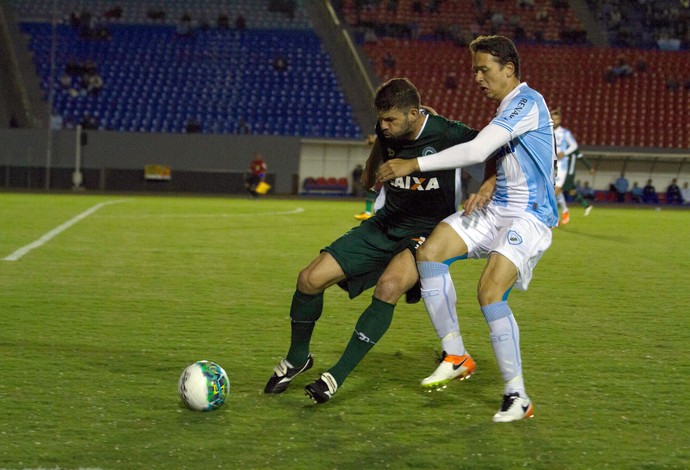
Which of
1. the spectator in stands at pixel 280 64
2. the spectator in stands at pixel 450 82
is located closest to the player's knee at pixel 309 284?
the spectator in stands at pixel 450 82

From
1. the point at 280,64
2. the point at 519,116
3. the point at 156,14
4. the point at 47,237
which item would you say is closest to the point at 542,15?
the point at 280,64

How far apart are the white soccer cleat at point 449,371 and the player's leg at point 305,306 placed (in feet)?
2.27

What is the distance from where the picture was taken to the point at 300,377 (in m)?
5.67

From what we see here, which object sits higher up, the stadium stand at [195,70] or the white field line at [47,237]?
A: the stadium stand at [195,70]

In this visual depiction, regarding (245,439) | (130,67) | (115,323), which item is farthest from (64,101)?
(245,439)

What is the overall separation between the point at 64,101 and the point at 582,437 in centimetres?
3689

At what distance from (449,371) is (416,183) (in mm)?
1057

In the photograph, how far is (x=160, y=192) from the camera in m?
36.7

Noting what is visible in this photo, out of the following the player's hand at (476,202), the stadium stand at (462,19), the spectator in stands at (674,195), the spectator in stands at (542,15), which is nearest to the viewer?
the player's hand at (476,202)

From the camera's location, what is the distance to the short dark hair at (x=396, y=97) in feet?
16.9

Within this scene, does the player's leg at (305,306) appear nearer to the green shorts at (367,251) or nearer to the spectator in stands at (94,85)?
the green shorts at (367,251)

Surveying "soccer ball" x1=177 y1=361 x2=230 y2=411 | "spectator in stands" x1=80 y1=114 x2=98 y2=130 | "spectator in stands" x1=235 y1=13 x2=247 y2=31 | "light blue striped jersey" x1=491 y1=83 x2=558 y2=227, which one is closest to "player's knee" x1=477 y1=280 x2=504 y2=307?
"light blue striped jersey" x1=491 y1=83 x2=558 y2=227

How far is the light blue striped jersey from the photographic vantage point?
203 inches

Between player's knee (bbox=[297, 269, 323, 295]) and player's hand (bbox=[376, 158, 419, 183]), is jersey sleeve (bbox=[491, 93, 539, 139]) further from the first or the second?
player's knee (bbox=[297, 269, 323, 295])
